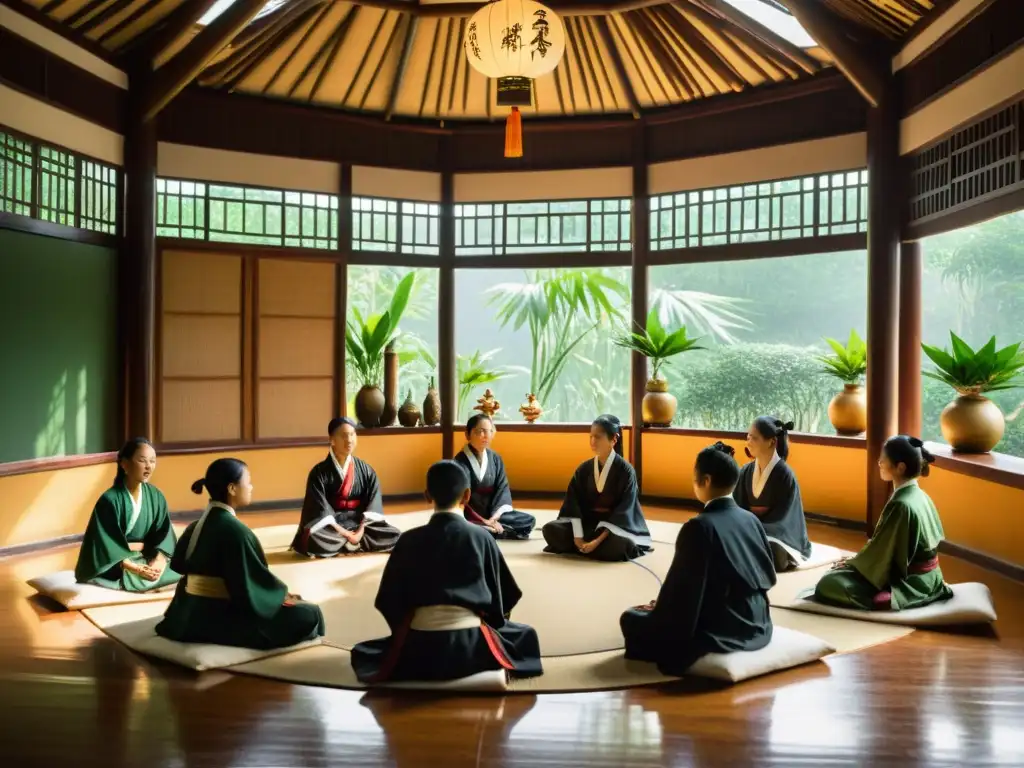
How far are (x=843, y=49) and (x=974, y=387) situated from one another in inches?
91.7

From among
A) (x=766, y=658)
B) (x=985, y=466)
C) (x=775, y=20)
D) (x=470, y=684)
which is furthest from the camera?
(x=775, y=20)

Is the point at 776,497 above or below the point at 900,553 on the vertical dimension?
above

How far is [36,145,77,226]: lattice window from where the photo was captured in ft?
19.9

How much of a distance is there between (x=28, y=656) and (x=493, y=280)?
44.9ft

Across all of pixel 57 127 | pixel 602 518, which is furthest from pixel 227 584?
pixel 57 127

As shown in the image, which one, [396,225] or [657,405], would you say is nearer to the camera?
[657,405]

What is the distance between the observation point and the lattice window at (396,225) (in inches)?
328

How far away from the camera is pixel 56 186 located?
6191mm

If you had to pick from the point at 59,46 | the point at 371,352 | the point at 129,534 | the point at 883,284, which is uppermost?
the point at 59,46

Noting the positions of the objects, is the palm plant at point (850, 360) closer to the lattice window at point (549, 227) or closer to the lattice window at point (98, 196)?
the lattice window at point (549, 227)

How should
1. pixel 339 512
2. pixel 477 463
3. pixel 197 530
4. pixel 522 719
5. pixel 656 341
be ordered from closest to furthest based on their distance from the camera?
pixel 522 719 < pixel 197 530 < pixel 339 512 < pixel 477 463 < pixel 656 341

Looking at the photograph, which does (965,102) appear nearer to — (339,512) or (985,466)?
(985,466)

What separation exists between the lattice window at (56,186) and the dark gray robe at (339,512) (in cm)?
237

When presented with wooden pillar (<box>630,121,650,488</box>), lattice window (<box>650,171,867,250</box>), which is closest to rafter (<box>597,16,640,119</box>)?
wooden pillar (<box>630,121,650,488</box>)
